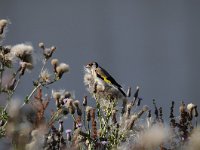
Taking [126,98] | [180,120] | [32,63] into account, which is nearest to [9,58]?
[32,63]

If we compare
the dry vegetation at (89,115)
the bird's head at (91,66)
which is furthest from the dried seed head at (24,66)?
the bird's head at (91,66)

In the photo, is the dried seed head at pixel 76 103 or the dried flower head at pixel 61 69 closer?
the dried seed head at pixel 76 103

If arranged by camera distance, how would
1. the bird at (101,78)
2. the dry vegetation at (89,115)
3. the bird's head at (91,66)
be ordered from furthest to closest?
the bird's head at (91,66)
the bird at (101,78)
the dry vegetation at (89,115)

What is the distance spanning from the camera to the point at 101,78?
3.53 metres

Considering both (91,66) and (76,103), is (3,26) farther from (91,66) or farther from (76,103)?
(91,66)

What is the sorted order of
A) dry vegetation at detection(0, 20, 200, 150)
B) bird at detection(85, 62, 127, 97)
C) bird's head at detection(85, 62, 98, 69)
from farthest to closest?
bird's head at detection(85, 62, 98, 69) < bird at detection(85, 62, 127, 97) < dry vegetation at detection(0, 20, 200, 150)

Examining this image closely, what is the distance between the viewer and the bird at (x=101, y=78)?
10.5 feet

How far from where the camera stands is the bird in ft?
10.5

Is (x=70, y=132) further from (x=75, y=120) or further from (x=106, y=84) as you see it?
(x=106, y=84)

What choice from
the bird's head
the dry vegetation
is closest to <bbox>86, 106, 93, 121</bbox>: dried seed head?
the dry vegetation

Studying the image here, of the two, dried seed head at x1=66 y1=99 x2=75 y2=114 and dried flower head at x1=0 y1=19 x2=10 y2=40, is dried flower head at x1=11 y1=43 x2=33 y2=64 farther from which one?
→ dried seed head at x1=66 y1=99 x2=75 y2=114

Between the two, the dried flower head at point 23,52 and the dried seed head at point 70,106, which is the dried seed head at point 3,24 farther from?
the dried seed head at point 70,106

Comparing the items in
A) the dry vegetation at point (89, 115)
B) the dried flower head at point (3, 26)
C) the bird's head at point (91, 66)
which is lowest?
the dry vegetation at point (89, 115)

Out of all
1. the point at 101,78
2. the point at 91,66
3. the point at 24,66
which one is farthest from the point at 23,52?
the point at 91,66
